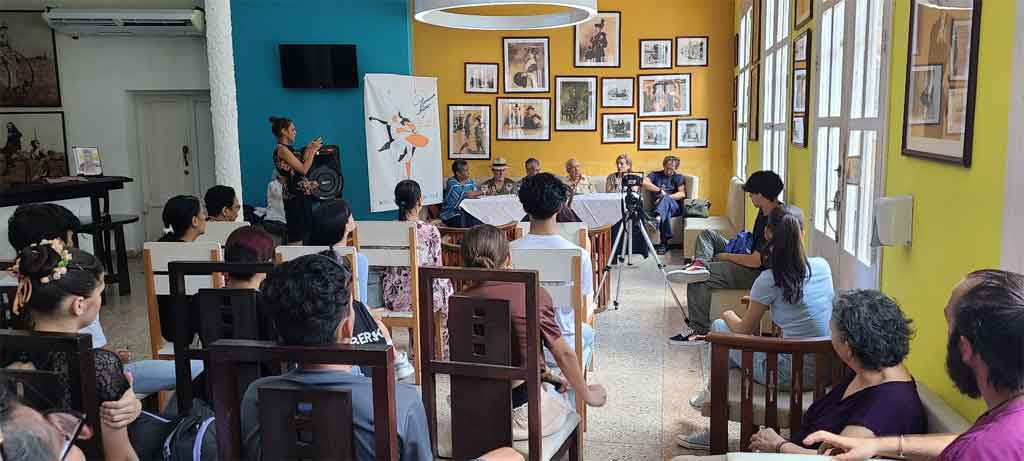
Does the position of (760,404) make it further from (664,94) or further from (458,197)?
(664,94)

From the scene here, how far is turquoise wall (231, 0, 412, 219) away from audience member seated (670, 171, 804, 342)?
160 inches

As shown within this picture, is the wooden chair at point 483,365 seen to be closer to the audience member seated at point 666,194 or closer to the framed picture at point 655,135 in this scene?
the audience member seated at point 666,194

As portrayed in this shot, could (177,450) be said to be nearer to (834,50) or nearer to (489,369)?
(489,369)

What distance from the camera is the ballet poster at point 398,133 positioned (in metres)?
7.22

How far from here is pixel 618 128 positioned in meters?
9.74

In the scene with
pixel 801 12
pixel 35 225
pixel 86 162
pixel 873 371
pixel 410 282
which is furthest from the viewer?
pixel 86 162

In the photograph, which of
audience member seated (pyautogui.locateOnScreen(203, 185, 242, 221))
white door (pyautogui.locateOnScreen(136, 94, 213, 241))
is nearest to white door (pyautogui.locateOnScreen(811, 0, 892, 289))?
audience member seated (pyautogui.locateOnScreen(203, 185, 242, 221))

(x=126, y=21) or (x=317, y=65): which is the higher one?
(x=126, y=21)

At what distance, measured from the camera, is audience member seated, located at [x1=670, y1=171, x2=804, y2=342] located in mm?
4391

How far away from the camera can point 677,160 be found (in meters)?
8.91

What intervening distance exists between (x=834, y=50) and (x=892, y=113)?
122 cm

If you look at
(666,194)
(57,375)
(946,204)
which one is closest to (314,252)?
(57,375)

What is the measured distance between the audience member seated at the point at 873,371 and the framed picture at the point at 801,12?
3084 millimetres

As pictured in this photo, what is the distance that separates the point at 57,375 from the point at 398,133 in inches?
230
